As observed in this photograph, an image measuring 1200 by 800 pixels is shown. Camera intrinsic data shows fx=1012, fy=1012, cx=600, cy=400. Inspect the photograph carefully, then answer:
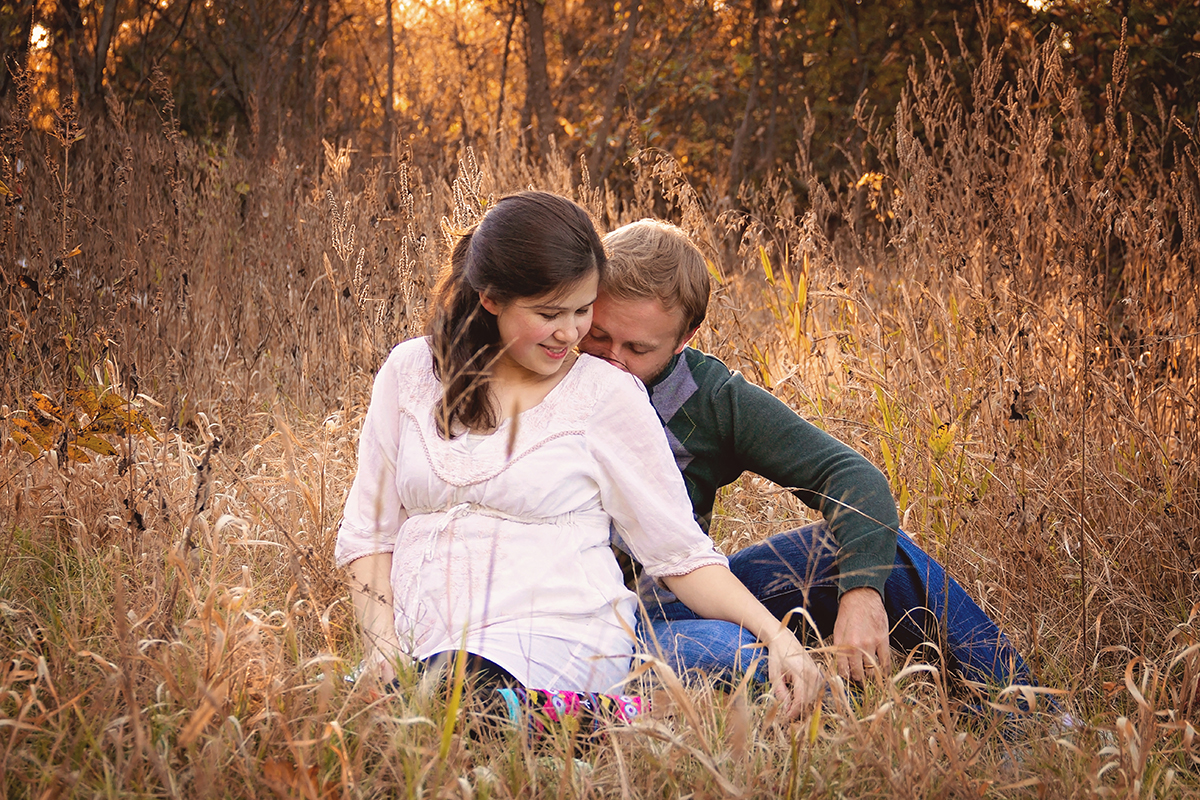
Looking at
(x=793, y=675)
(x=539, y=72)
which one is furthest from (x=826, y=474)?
(x=539, y=72)

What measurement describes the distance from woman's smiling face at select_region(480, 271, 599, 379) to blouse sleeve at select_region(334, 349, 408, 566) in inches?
10.0

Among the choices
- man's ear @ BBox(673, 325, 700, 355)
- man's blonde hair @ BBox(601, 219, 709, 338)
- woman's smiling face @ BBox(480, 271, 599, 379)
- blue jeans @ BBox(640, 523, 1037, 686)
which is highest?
man's blonde hair @ BBox(601, 219, 709, 338)

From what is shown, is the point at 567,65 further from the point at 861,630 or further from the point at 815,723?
the point at 815,723

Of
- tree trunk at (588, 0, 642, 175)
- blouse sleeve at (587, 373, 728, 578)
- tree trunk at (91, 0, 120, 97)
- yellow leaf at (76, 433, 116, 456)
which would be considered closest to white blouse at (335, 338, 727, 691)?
blouse sleeve at (587, 373, 728, 578)

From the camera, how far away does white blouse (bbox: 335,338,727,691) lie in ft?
5.41

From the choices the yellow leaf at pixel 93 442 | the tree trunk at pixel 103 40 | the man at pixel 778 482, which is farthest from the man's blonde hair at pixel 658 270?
the tree trunk at pixel 103 40

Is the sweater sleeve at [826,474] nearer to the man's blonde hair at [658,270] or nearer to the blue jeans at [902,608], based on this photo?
the blue jeans at [902,608]

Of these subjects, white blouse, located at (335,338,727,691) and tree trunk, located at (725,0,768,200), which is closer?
white blouse, located at (335,338,727,691)

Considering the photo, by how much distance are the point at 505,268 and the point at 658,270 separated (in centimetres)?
30

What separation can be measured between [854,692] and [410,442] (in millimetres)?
918

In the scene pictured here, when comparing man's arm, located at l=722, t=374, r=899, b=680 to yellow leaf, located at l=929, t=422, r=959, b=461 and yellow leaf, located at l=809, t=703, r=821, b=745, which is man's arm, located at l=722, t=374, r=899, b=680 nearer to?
yellow leaf, located at l=809, t=703, r=821, b=745

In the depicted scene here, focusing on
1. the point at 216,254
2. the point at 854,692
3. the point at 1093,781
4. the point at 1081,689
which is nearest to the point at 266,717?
the point at 854,692

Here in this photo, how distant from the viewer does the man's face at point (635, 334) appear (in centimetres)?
186

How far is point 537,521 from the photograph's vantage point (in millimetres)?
1715
